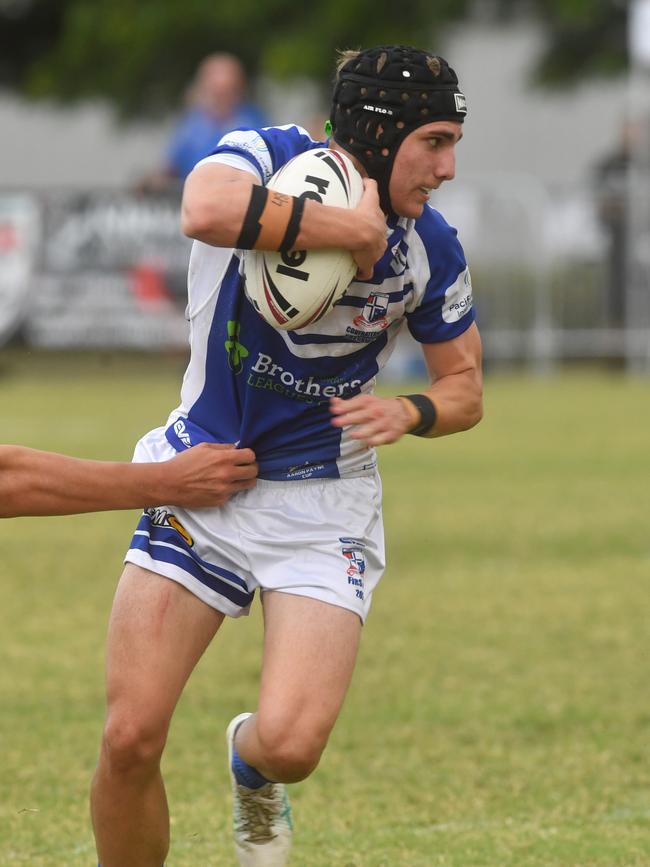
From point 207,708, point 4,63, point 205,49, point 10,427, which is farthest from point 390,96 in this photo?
point 4,63

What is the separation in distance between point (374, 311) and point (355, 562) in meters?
0.66

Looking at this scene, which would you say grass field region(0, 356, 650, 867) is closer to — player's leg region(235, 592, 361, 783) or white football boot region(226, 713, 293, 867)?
white football boot region(226, 713, 293, 867)

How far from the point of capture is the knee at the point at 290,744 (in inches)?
165

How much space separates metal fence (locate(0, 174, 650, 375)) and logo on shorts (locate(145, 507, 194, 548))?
13813mm

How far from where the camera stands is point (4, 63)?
31.7 metres

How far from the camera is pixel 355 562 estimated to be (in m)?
4.49

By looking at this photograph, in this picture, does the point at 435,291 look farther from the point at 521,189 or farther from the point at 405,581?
the point at 521,189

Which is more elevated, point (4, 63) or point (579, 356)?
point (4, 63)

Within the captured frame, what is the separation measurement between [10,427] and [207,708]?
27.4 feet

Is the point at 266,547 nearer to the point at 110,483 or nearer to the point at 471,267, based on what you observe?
the point at 110,483

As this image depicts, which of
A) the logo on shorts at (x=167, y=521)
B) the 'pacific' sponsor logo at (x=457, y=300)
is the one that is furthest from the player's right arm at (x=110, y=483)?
the 'pacific' sponsor logo at (x=457, y=300)

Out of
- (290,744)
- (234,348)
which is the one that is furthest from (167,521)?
(290,744)

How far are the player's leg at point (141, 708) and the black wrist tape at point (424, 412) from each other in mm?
728

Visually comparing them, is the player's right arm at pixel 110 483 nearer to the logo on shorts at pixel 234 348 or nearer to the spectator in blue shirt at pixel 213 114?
the logo on shorts at pixel 234 348
